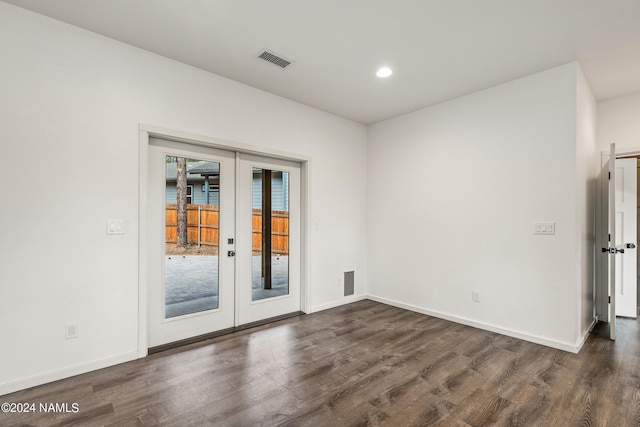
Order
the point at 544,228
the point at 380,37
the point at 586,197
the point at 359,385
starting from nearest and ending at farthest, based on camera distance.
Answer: the point at 359,385 → the point at 380,37 → the point at 544,228 → the point at 586,197

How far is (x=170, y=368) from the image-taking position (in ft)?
8.82

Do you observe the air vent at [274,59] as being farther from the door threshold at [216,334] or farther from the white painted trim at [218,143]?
the door threshold at [216,334]

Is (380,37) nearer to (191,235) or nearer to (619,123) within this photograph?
(191,235)

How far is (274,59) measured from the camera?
A: 3.10m

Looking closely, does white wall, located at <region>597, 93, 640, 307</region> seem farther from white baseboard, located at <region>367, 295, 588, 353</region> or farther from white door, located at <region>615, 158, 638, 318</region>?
white baseboard, located at <region>367, 295, 588, 353</region>

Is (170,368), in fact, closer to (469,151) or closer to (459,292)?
(459,292)

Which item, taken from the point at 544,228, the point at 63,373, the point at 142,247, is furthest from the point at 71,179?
the point at 544,228

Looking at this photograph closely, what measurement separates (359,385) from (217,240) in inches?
85.3

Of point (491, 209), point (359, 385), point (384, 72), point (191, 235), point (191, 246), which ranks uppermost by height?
point (384, 72)

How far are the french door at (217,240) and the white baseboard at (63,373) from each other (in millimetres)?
321

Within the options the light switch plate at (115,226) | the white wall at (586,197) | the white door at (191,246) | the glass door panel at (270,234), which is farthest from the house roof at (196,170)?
the white wall at (586,197)

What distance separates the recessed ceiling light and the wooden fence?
210 centimetres

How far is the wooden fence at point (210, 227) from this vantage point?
3.25m

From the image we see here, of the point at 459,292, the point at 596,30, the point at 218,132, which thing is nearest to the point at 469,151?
the point at 596,30
